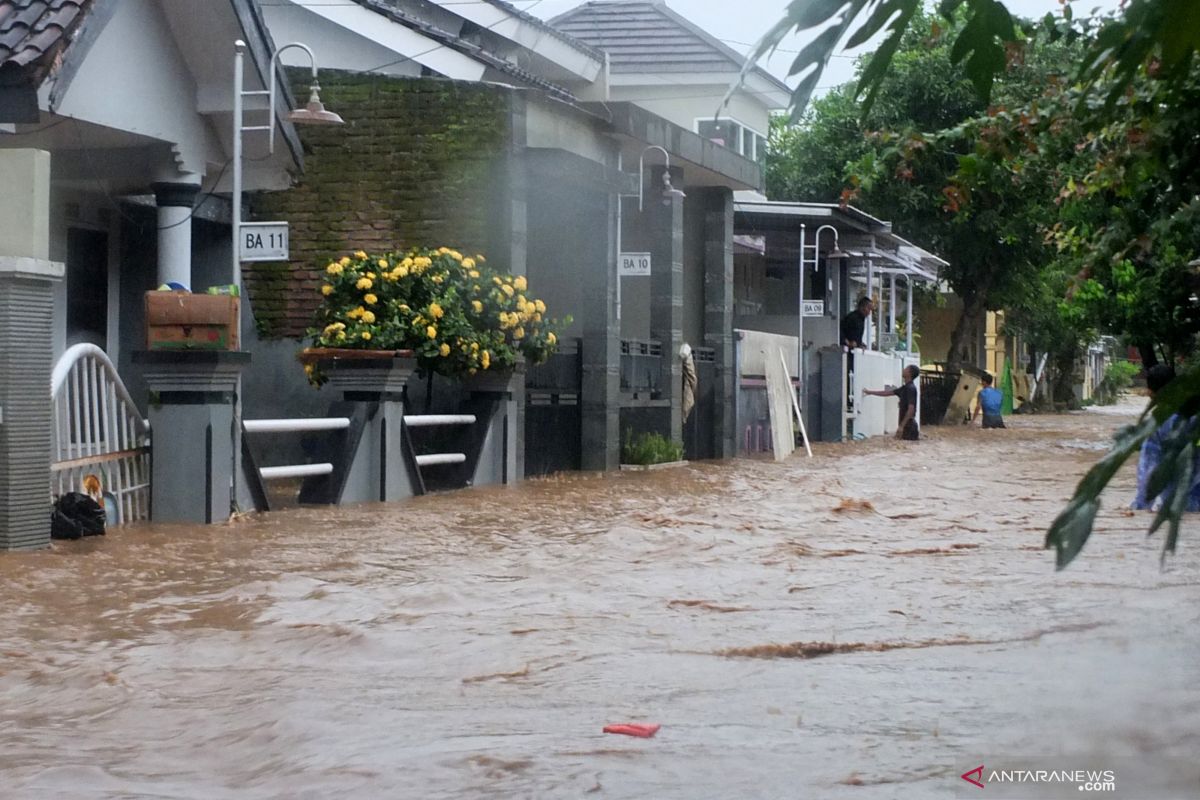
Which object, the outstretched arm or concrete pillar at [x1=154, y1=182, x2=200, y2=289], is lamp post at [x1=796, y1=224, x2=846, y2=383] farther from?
concrete pillar at [x1=154, y1=182, x2=200, y2=289]

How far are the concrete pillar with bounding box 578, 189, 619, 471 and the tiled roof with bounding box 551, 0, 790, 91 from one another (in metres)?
16.6

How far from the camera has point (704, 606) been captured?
8.61 metres

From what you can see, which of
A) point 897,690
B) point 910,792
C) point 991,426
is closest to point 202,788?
point 910,792

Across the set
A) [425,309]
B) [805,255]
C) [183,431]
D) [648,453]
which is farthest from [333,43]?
[183,431]

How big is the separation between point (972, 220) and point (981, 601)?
31.4 metres

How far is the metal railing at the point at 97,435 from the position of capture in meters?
11.0

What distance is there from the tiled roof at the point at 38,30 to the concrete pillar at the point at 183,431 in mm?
2252

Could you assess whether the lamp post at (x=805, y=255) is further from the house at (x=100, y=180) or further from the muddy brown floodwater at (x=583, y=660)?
the muddy brown floodwater at (x=583, y=660)

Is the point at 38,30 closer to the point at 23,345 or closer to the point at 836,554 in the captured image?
the point at 23,345

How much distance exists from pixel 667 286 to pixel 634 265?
1.71 m

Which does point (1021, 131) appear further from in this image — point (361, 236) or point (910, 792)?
point (361, 236)

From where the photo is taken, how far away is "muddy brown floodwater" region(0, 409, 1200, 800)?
504cm

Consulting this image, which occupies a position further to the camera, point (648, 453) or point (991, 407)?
point (991, 407)

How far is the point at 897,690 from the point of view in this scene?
6238 millimetres
